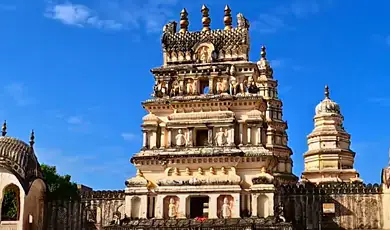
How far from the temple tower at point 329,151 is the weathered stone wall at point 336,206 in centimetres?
723

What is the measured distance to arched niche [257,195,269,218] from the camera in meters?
28.1

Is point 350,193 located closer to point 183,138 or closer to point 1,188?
point 183,138

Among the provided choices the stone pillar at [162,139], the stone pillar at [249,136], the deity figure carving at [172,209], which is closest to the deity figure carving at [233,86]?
the stone pillar at [249,136]

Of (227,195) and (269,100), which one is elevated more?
(269,100)

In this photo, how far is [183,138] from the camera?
3022 centimetres

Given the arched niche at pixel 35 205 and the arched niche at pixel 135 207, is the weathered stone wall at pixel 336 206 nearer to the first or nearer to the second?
the arched niche at pixel 135 207

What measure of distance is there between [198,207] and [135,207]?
3.16m

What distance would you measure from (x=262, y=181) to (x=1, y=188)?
13.1 metres

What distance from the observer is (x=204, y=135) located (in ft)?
101

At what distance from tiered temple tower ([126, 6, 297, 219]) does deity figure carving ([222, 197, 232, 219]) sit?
5 centimetres

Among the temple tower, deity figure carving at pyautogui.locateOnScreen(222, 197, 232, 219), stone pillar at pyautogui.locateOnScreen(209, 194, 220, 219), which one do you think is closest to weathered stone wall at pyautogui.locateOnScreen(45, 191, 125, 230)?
stone pillar at pyautogui.locateOnScreen(209, 194, 220, 219)

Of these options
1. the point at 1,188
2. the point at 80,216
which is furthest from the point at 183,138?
the point at 1,188

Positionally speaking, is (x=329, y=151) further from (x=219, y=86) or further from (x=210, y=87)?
(x=210, y=87)

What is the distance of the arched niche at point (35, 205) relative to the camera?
3128cm
